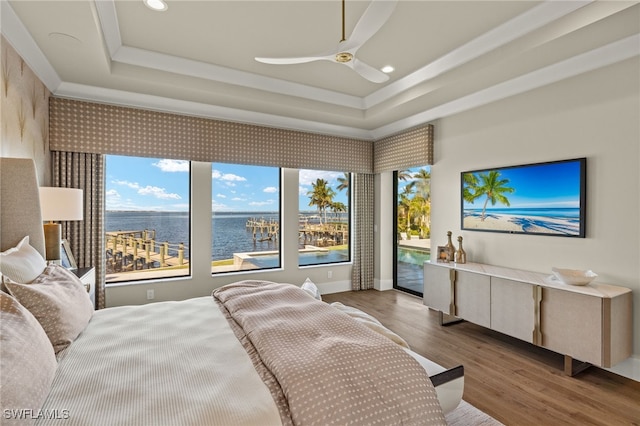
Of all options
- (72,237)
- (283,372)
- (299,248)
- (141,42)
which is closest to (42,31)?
(141,42)

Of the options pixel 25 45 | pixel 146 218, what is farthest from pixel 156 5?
pixel 146 218

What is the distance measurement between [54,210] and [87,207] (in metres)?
0.98

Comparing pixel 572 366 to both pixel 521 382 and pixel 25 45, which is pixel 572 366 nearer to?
pixel 521 382

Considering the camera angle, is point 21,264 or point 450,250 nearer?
point 21,264

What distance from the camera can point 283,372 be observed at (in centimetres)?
130

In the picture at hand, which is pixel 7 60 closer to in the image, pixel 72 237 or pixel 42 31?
pixel 42 31

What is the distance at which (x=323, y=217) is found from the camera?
534 centimetres

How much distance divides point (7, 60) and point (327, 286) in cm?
440

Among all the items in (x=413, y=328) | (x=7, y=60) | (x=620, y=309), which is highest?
(x=7, y=60)

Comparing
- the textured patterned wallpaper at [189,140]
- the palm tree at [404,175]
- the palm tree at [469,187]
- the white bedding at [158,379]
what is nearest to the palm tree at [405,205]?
the palm tree at [404,175]

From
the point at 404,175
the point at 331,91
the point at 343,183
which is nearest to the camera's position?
the point at 331,91

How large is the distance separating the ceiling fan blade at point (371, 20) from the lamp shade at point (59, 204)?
258cm

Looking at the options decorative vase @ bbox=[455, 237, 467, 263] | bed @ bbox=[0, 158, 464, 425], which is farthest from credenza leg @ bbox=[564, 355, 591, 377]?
bed @ bbox=[0, 158, 464, 425]

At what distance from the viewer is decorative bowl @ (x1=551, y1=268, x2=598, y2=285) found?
2664 mm
